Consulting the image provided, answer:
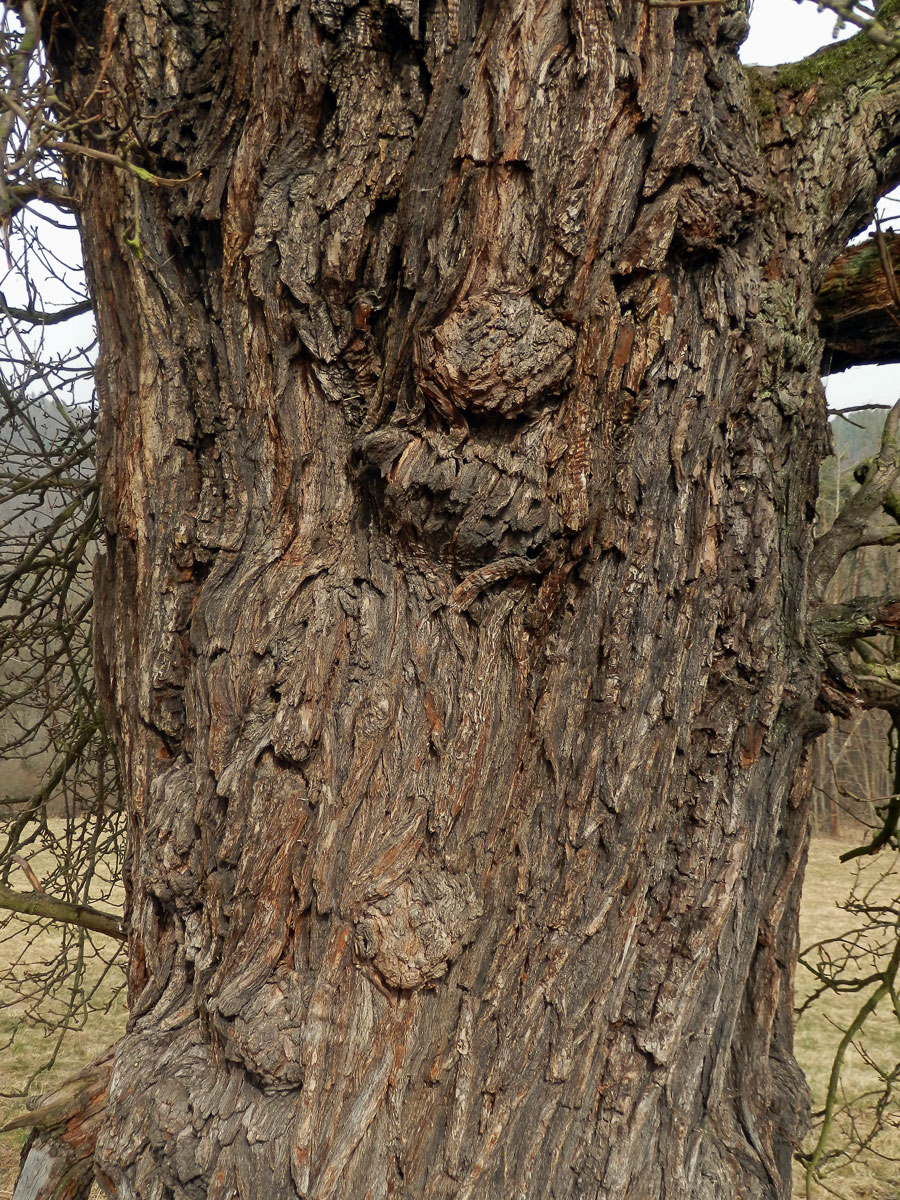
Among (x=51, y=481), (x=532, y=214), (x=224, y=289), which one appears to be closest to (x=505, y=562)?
(x=532, y=214)

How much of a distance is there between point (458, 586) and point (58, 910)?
208 centimetres

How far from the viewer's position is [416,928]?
1691 mm

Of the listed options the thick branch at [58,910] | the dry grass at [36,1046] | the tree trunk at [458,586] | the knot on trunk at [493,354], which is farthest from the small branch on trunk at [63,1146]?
the dry grass at [36,1046]

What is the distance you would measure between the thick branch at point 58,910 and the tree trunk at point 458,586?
1.11 m

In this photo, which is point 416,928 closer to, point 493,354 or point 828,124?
point 493,354

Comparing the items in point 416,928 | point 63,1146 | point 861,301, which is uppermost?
point 861,301

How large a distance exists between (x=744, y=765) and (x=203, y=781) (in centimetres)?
122

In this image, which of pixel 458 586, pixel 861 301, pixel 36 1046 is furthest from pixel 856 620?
pixel 36 1046

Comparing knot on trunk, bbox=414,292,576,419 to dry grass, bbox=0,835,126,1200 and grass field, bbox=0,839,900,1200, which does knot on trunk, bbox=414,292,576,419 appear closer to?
grass field, bbox=0,839,900,1200

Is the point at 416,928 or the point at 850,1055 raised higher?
the point at 416,928

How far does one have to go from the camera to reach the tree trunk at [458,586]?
168 centimetres

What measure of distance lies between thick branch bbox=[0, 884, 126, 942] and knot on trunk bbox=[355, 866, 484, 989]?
156cm

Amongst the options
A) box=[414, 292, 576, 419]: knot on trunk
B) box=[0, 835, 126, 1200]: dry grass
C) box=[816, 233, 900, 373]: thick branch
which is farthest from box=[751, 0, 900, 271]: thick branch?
box=[0, 835, 126, 1200]: dry grass

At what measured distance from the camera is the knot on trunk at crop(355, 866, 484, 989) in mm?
1665
